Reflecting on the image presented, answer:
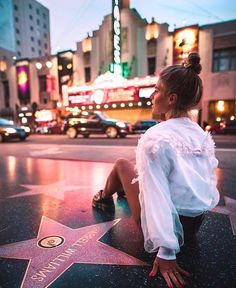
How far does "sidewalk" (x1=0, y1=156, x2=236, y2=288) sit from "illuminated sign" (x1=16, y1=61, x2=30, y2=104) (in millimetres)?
30453

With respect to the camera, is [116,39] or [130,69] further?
[130,69]

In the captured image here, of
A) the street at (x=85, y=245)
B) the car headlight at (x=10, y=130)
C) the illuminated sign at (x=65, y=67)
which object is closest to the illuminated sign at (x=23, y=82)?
the illuminated sign at (x=65, y=67)

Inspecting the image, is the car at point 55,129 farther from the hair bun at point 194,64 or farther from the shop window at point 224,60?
the hair bun at point 194,64

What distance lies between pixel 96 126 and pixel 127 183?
13079 millimetres

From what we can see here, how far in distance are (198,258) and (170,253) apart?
0.52 metres

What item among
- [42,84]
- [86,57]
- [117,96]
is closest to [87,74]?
[86,57]

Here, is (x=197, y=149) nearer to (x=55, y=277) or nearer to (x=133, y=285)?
(x=133, y=285)

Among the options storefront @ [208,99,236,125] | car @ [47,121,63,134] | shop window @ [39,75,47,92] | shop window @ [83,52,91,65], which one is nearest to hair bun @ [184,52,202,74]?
storefront @ [208,99,236,125]

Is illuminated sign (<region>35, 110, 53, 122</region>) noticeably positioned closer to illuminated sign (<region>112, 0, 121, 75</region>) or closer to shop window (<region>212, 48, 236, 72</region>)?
illuminated sign (<region>112, 0, 121, 75</region>)

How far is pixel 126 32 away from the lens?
81.0 feet

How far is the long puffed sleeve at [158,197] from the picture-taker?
1346 millimetres

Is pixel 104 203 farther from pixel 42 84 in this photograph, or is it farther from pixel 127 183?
pixel 42 84

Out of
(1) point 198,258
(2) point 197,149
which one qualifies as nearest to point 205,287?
(1) point 198,258

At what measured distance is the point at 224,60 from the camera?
21.4 metres
